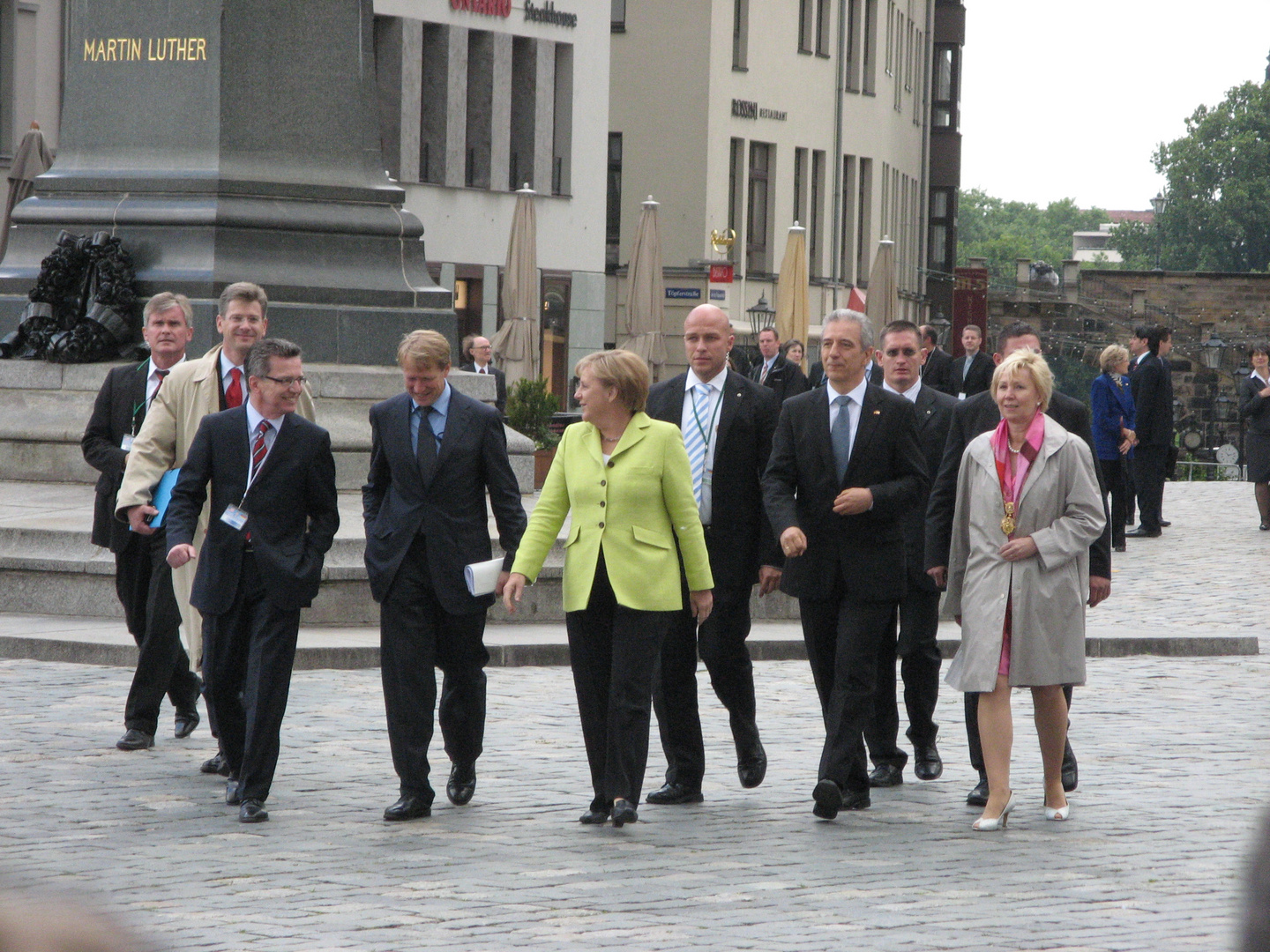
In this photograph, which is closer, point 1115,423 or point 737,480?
point 737,480

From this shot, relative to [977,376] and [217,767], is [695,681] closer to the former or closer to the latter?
[217,767]

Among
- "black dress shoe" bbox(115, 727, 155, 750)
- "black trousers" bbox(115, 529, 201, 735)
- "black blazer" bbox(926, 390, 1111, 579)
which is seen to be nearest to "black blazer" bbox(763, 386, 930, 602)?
"black blazer" bbox(926, 390, 1111, 579)

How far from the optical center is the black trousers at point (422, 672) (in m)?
7.27

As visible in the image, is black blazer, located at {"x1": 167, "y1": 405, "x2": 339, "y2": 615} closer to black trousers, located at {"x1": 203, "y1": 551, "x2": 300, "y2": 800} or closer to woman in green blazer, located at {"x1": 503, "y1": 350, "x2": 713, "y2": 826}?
black trousers, located at {"x1": 203, "y1": 551, "x2": 300, "y2": 800}

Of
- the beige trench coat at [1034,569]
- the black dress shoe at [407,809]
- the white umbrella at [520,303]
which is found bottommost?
the black dress shoe at [407,809]

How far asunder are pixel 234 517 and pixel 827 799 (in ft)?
7.68

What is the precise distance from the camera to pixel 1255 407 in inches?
884

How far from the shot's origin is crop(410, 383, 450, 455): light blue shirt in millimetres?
7516

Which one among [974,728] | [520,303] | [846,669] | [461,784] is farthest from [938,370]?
[461,784]

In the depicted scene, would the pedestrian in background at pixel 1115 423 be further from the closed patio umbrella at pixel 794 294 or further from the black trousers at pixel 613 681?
the closed patio umbrella at pixel 794 294

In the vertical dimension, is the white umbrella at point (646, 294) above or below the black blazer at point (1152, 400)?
above

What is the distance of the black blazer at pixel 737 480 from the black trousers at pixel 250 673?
5.49 feet

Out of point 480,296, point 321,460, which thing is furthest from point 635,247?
point 321,460

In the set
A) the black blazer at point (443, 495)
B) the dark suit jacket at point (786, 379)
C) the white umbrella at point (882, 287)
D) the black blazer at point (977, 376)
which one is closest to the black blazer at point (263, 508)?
the black blazer at point (443, 495)
